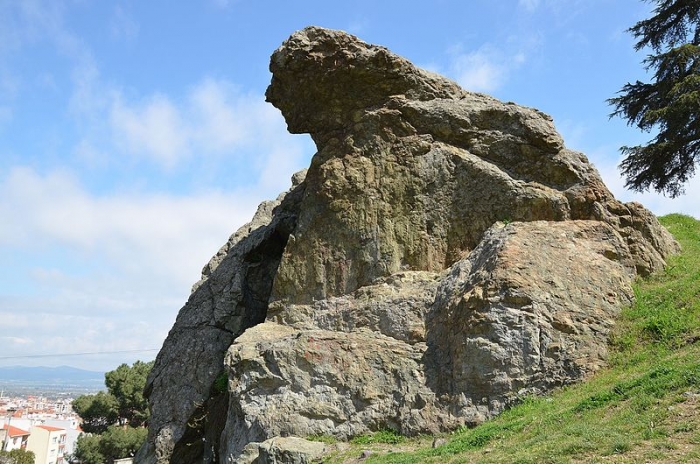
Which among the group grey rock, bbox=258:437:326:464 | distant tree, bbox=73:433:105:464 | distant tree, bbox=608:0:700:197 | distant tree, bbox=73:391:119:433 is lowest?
distant tree, bbox=73:433:105:464

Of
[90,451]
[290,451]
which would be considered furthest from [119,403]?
[290,451]

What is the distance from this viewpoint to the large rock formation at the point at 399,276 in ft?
44.2

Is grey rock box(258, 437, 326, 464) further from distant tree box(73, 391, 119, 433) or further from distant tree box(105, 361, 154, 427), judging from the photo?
distant tree box(73, 391, 119, 433)

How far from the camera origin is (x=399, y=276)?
16922 mm

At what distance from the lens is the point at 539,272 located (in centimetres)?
1423

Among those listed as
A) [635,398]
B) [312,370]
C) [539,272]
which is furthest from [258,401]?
[635,398]

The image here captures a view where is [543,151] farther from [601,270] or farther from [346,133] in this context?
[346,133]

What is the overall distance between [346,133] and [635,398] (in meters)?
12.5

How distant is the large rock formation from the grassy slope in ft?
2.00

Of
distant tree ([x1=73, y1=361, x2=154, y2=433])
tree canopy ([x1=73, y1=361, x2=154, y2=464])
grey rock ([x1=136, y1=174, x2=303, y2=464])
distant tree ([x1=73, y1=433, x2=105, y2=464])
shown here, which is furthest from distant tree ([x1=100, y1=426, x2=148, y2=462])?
grey rock ([x1=136, y1=174, x2=303, y2=464])

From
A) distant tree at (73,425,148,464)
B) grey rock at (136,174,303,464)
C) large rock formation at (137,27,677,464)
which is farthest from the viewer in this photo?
distant tree at (73,425,148,464)

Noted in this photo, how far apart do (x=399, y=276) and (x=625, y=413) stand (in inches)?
331

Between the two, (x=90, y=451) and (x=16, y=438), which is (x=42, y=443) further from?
(x=90, y=451)

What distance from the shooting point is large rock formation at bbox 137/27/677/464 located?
1348 centimetres
